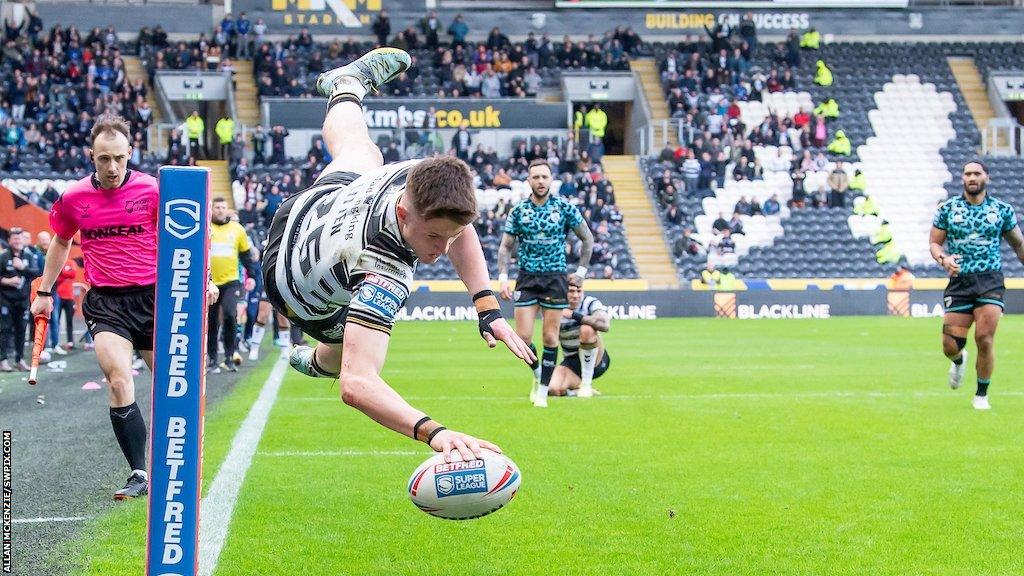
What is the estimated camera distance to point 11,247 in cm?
1889

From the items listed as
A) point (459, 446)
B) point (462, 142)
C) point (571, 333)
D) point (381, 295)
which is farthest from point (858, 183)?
point (459, 446)

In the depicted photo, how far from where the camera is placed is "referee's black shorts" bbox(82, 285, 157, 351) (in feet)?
25.5

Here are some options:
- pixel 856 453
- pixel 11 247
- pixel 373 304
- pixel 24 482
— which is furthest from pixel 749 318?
pixel 373 304

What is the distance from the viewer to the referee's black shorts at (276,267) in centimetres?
584

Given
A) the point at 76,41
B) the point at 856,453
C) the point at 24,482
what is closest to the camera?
the point at 24,482

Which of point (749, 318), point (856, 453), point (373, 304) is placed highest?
point (373, 304)

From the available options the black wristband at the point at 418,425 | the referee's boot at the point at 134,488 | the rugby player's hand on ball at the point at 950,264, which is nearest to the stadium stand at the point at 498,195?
the rugby player's hand on ball at the point at 950,264

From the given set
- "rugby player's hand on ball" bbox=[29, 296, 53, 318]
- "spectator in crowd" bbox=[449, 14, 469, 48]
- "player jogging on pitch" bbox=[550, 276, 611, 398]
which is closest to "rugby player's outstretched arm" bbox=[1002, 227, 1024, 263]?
"player jogging on pitch" bbox=[550, 276, 611, 398]

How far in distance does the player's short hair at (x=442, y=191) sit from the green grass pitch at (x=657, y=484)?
1976 millimetres

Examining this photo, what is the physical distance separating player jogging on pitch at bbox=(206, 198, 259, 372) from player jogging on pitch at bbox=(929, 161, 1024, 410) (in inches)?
353

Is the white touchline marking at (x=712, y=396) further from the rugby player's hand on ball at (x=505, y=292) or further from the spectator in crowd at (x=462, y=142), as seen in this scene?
the spectator in crowd at (x=462, y=142)

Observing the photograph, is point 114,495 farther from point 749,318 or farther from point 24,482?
point 749,318

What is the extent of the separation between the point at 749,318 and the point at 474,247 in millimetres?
27358

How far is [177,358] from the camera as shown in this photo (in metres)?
4.47
